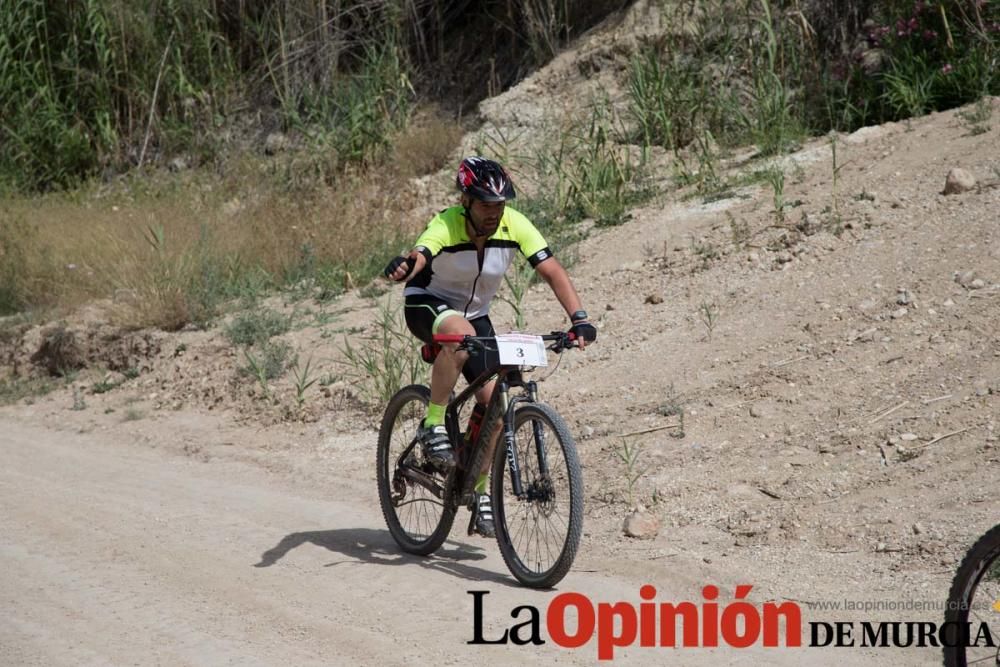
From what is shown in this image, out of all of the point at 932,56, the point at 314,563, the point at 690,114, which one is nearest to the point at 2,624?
the point at 314,563

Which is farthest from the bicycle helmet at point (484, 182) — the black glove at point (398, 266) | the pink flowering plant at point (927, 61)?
the pink flowering plant at point (927, 61)

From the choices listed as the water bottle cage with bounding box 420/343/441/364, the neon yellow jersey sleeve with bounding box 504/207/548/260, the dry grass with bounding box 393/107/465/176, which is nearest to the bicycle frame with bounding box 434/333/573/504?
the water bottle cage with bounding box 420/343/441/364

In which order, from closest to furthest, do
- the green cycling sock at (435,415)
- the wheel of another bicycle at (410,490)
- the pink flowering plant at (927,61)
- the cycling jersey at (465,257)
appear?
the cycling jersey at (465,257) < the green cycling sock at (435,415) < the wheel of another bicycle at (410,490) < the pink flowering plant at (927,61)

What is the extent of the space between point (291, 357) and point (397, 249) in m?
1.84

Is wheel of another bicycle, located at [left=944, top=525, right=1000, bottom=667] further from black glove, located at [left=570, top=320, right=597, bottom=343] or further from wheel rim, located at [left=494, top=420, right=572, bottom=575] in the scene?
black glove, located at [left=570, top=320, right=597, bottom=343]

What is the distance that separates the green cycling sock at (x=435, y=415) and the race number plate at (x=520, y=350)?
0.71m

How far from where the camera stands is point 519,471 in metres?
5.75

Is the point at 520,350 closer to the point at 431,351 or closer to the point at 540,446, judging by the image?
the point at 540,446

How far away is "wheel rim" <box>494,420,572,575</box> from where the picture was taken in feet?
18.4

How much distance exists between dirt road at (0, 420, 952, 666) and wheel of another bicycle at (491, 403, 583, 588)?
0.15 meters

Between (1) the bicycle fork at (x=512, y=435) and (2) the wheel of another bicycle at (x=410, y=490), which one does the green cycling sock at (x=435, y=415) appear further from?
(1) the bicycle fork at (x=512, y=435)

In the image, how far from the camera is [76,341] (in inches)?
448

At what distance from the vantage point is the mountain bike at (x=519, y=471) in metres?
5.53

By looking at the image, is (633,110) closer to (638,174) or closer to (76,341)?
(638,174)
